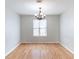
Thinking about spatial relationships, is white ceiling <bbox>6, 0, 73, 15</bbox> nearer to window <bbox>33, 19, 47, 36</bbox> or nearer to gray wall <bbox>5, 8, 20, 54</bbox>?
gray wall <bbox>5, 8, 20, 54</bbox>

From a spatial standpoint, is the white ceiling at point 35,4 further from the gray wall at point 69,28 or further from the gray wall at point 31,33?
the gray wall at point 31,33

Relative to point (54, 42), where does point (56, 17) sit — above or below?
above

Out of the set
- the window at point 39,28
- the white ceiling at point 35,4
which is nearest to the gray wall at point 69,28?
the white ceiling at point 35,4

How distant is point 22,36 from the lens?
1125 centimetres

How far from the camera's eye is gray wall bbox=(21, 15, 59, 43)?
37.0 ft

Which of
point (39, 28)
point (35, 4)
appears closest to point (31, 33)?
point (39, 28)

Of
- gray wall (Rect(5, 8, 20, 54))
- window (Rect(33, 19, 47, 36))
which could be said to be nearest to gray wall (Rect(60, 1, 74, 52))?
gray wall (Rect(5, 8, 20, 54))

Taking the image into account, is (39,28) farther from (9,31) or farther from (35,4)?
(35,4)

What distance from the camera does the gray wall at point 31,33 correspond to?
1127 centimetres

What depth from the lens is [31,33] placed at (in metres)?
11.3
